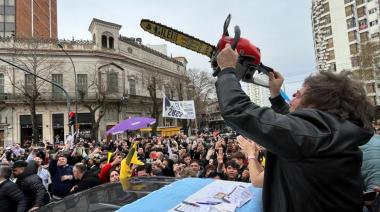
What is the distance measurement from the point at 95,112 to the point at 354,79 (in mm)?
45104

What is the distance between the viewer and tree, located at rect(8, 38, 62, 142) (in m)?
39.8

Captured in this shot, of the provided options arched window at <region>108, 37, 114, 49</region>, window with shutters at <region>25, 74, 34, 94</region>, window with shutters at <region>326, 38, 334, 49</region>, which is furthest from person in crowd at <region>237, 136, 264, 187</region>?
window with shutters at <region>326, 38, 334, 49</region>

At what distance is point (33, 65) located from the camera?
39.7 m

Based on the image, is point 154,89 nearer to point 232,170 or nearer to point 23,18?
→ point 23,18

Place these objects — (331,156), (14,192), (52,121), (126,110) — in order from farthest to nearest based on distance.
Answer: (126,110) < (52,121) < (14,192) < (331,156)

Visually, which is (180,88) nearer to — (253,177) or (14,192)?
(14,192)

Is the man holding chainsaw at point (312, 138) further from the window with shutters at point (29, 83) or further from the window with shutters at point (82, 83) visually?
the window with shutters at point (82, 83)

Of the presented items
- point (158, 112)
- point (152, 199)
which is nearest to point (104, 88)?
point (158, 112)

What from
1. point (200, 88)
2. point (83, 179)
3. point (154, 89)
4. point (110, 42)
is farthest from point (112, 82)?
point (83, 179)

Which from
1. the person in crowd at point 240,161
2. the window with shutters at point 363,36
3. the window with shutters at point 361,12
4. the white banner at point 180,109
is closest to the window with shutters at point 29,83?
the white banner at point 180,109

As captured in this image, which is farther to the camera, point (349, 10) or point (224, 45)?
point (349, 10)

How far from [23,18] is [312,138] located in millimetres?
60350

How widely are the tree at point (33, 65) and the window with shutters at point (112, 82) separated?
5.81 metres

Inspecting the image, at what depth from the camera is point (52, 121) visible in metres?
44.1
